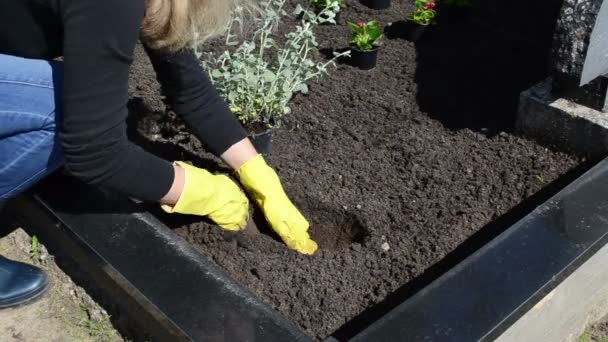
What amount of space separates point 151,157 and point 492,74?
6.16 ft

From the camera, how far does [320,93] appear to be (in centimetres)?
343

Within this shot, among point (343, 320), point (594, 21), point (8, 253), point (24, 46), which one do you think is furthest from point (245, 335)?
point (594, 21)

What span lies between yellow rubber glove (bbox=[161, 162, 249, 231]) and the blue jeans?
41cm

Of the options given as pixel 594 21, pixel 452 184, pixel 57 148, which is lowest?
pixel 452 184

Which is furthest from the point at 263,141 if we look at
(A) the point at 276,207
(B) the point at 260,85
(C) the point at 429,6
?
(C) the point at 429,6

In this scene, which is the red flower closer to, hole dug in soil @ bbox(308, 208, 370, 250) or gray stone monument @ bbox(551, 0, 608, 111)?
gray stone monument @ bbox(551, 0, 608, 111)

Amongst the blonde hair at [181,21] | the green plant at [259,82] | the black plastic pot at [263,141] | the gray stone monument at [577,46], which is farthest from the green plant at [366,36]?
the blonde hair at [181,21]

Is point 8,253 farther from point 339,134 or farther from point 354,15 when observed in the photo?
point 354,15

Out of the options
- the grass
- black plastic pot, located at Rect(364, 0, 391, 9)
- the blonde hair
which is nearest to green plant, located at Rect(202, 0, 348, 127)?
the blonde hair

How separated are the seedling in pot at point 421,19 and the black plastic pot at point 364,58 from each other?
0.97ft

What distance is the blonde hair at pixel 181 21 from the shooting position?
6.32ft

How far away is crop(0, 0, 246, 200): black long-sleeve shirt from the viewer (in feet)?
5.82

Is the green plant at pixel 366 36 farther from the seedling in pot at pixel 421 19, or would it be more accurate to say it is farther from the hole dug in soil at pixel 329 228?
the hole dug in soil at pixel 329 228

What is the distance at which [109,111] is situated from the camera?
193cm
